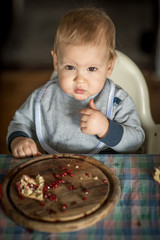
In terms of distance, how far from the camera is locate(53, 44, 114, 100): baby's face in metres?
1.13

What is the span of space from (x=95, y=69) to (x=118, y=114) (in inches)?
9.2

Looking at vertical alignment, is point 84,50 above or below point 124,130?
above

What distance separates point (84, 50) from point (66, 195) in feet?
1.68

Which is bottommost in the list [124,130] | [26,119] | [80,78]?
[26,119]

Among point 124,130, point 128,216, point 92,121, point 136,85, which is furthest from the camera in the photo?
point 136,85

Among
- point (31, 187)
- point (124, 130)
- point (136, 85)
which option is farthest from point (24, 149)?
point (136, 85)

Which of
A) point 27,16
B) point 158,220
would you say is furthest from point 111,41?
point 27,16

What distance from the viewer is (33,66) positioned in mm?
3912

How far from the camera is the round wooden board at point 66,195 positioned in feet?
2.58

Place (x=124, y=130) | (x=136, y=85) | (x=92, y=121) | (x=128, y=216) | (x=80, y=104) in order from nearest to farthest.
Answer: (x=128, y=216) < (x=92, y=121) < (x=124, y=130) < (x=80, y=104) < (x=136, y=85)

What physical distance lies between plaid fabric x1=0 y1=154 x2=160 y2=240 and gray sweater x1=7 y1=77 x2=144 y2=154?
0.26 m

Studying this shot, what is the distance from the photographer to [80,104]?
4.52 ft

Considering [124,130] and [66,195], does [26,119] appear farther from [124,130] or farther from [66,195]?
[66,195]

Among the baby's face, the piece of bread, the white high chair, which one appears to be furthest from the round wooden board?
the white high chair
